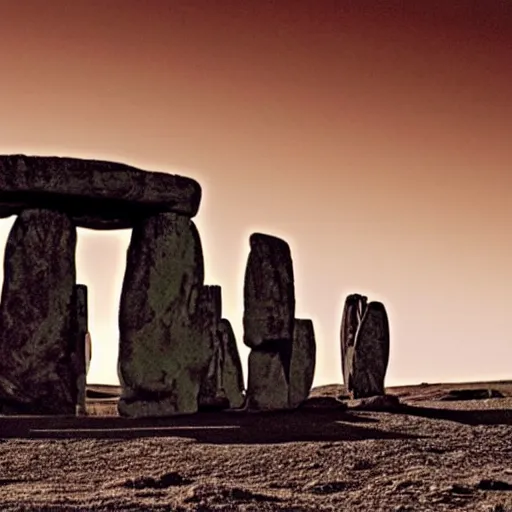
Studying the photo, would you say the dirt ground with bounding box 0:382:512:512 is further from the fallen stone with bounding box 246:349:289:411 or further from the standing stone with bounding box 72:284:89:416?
the fallen stone with bounding box 246:349:289:411

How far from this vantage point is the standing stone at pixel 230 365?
20.4m

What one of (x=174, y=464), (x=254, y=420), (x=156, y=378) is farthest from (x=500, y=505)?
(x=156, y=378)

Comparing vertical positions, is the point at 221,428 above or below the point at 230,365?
below

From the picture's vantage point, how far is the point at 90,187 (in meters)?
14.9

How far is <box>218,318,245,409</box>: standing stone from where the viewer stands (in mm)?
20422

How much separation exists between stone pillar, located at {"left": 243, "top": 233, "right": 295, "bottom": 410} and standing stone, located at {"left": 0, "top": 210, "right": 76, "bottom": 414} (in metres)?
2.70

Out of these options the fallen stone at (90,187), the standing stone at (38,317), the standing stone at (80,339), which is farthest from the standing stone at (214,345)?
the fallen stone at (90,187)

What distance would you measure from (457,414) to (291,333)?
376cm

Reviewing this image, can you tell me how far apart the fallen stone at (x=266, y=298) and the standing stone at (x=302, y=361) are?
247 cm

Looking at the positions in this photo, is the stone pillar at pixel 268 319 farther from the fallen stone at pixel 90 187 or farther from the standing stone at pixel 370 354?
the standing stone at pixel 370 354

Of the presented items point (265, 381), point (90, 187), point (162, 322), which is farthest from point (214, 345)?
point (90, 187)

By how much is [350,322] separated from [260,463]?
11392 millimetres

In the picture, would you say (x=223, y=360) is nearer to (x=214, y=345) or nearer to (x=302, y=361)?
(x=214, y=345)

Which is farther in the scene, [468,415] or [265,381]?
[265,381]
